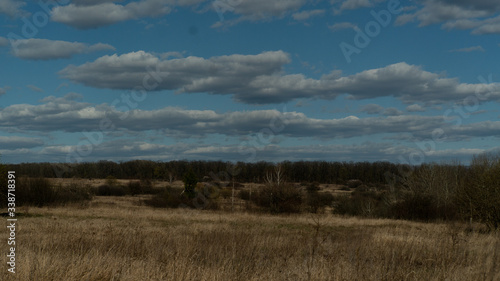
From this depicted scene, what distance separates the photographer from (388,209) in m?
39.0

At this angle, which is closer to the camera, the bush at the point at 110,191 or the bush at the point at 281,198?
the bush at the point at 281,198

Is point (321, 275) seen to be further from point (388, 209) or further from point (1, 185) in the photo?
point (388, 209)

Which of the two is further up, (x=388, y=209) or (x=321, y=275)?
(x=321, y=275)

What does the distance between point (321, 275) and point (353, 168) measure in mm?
117034

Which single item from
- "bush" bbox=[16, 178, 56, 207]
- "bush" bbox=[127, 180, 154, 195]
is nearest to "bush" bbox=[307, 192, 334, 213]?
"bush" bbox=[16, 178, 56, 207]

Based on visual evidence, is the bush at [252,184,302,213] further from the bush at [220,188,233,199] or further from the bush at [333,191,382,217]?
the bush at [220,188,233,199]

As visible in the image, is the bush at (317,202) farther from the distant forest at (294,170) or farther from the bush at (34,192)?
the distant forest at (294,170)

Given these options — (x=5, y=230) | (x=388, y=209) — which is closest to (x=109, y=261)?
(x=5, y=230)

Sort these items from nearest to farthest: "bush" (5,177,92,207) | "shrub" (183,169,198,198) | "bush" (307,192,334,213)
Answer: "bush" (5,177,92,207), "bush" (307,192,334,213), "shrub" (183,169,198,198)

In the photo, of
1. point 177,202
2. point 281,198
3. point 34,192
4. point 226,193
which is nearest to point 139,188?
point 226,193

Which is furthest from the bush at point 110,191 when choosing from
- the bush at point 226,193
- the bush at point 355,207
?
the bush at point 355,207

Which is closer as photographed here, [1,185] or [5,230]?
[5,230]

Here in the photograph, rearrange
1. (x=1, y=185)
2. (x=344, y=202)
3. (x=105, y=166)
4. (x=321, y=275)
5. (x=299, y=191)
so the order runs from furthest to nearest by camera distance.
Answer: (x=105, y=166), (x=344, y=202), (x=299, y=191), (x=1, y=185), (x=321, y=275)

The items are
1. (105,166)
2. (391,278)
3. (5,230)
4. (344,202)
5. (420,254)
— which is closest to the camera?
(391,278)
